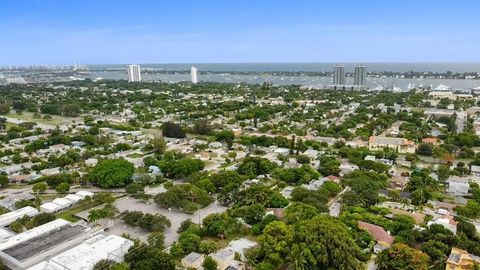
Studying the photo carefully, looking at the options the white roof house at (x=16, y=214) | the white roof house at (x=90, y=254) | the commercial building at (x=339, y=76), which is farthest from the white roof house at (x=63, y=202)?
the commercial building at (x=339, y=76)

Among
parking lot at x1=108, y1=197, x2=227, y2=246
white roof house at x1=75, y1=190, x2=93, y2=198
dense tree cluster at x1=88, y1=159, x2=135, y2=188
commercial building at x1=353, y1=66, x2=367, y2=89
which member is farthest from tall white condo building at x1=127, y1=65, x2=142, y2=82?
parking lot at x1=108, y1=197, x2=227, y2=246

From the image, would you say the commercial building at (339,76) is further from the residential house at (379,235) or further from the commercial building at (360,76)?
the residential house at (379,235)

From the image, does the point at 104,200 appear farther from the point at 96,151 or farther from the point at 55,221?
the point at 96,151

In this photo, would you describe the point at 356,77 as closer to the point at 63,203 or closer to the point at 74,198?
the point at 74,198

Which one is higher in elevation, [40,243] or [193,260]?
[40,243]

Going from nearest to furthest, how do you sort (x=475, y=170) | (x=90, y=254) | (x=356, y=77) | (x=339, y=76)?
(x=90, y=254), (x=475, y=170), (x=356, y=77), (x=339, y=76)

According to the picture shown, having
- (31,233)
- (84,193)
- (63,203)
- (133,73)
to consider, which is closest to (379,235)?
(31,233)
